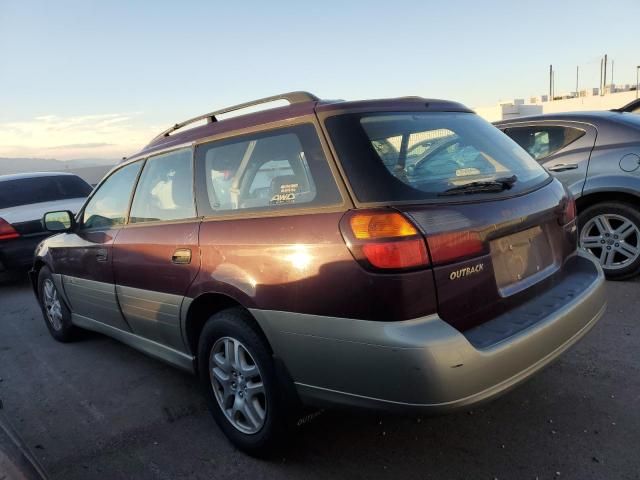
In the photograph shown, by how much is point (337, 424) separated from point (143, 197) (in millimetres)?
1939

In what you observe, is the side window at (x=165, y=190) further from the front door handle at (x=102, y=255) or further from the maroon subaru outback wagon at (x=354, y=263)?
the front door handle at (x=102, y=255)

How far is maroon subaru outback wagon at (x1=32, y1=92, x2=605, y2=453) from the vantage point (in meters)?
2.00

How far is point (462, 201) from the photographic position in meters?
2.20

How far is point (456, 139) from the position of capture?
2768 mm

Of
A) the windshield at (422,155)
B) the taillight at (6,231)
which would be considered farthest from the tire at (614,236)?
the taillight at (6,231)

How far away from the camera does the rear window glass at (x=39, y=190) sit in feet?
24.6

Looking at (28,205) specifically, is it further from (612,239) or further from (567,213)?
(612,239)

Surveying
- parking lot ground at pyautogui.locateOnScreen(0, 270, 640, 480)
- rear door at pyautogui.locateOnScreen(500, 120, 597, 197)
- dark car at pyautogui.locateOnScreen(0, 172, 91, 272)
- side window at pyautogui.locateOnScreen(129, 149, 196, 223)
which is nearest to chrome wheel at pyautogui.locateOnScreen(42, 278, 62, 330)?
parking lot ground at pyautogui.locateOnScreen(0, 270, 640, 480)

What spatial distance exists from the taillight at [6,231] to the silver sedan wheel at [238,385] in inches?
217

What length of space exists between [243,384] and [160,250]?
3.22ft

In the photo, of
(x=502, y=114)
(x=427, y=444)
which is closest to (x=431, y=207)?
(x=427, y=444)

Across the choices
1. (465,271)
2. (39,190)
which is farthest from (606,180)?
(39,190)

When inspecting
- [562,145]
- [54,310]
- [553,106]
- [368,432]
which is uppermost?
[562,145]

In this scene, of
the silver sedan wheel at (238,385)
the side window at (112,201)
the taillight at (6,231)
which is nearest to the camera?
the silver sedan wheel at (238,385)
